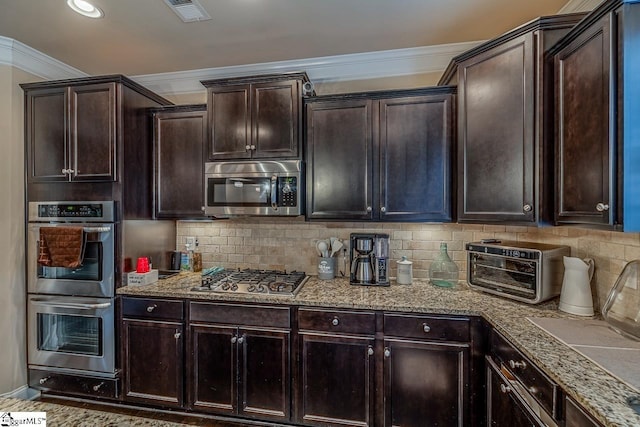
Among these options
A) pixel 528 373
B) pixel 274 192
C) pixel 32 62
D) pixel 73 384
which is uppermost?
pixel 32 62

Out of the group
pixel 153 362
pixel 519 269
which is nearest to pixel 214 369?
pixel 153 362

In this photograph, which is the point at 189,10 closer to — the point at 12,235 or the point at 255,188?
the point at 255,188

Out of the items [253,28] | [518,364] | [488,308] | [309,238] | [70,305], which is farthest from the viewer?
[309,238]

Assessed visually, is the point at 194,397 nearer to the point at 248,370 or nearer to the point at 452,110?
the point at 248,370

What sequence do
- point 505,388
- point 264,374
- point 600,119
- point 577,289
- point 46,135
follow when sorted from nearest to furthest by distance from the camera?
point 600,119, point 505,388, point 577,289, point 264,374, point 46,135

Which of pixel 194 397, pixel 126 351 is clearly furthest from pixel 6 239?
pixel 194 397

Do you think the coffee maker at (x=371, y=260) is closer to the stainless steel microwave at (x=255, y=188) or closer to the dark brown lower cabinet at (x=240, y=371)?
the stainless steel microwave at (x=255, y=188)

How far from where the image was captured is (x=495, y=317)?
5.43 ft

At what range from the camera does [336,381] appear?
1.95 meters

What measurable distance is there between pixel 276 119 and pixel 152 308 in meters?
1.65

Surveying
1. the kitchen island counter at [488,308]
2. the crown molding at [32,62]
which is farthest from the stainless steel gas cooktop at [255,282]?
the crown molding at [32,62]

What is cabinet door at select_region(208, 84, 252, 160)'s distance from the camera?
2.36 m

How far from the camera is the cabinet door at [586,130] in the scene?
1259 millimetres

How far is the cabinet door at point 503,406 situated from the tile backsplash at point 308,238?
37.0 inches
